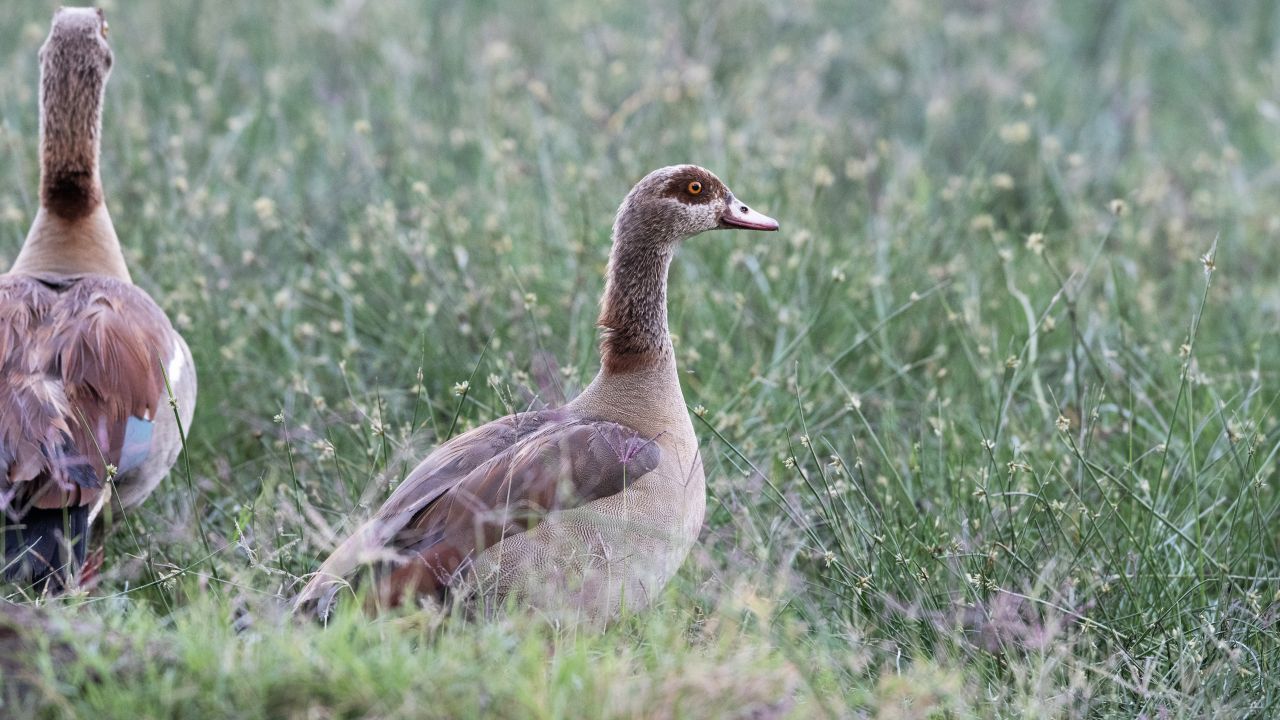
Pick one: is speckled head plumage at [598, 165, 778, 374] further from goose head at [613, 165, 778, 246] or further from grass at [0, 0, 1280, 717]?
grass at [0, 0, 1280, 717]

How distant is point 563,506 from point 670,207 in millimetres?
1054

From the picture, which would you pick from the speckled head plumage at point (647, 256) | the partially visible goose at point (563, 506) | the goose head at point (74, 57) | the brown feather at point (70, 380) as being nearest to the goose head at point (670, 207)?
the speckled head plumage at point (647, 256)

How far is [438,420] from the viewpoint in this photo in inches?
215

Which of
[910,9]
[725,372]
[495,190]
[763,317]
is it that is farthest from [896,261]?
[910,9]

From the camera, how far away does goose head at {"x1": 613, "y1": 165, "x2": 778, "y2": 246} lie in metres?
4.64

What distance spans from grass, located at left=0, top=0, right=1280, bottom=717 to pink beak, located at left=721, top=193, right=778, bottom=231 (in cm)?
52

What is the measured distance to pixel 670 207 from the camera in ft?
15.2

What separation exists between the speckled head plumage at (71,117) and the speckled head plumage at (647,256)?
195cm

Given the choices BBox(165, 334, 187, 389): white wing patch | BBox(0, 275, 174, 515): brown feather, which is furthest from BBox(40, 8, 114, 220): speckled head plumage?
BBox(165, 334, 187, 389): white wing patch

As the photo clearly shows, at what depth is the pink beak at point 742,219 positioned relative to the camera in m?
4.80

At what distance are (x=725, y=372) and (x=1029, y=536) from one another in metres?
1.28

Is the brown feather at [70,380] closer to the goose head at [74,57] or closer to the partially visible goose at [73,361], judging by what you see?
the partially visible goose at [73,361]

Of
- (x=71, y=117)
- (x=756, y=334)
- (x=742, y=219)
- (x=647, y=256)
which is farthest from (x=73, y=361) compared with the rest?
(x=756, y=334)

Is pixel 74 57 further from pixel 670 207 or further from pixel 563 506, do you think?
pixel 563 506
